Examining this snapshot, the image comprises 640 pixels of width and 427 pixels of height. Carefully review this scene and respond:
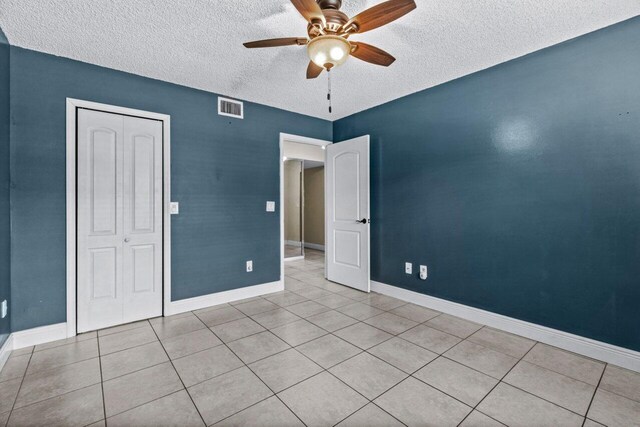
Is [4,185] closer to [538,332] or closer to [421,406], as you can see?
[421,406]

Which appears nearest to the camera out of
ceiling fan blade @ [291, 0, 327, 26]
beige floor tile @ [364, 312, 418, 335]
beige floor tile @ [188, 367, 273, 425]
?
ceiling fan blade @ [291, 0, 327, 26]

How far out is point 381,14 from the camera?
1.75m

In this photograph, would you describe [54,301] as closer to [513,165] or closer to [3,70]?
[3,70]

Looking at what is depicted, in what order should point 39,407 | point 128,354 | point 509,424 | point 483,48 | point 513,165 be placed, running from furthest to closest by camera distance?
1. point 513,165
2. point 483,48
3. point 128,354
4. point 39,407
5. point 509,424

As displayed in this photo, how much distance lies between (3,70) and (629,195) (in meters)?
4.94

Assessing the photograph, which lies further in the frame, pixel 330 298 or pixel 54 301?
pixel 330 298

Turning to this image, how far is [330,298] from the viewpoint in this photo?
3.82 m

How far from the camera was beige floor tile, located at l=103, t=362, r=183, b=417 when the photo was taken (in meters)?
1.82

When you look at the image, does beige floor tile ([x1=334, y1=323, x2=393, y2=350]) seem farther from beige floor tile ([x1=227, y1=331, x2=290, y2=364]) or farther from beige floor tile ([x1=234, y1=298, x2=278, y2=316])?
beige floor tile ([x1=234, y1=298, x2=278, y2=316])

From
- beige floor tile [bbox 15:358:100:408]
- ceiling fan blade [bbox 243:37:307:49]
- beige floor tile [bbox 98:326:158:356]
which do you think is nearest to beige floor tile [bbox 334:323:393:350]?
beige floor tile [bbox 98:326:158:356]

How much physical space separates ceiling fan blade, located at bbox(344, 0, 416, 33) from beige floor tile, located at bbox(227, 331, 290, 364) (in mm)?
2462

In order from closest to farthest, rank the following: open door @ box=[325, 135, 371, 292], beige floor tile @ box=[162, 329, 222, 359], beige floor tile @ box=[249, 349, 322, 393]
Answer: beige floor tile @ box=[249, 349, 322, 393] → beige floor tile @ box=[162, 329, 222, 359] → open door @ box=[325, 135, 371, 292]

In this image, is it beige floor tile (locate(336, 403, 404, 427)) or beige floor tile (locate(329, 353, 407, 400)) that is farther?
beige floor tile (locate(329, 353, 407, 400))

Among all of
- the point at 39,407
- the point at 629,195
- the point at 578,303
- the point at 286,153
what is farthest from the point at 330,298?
the point at 286,153
